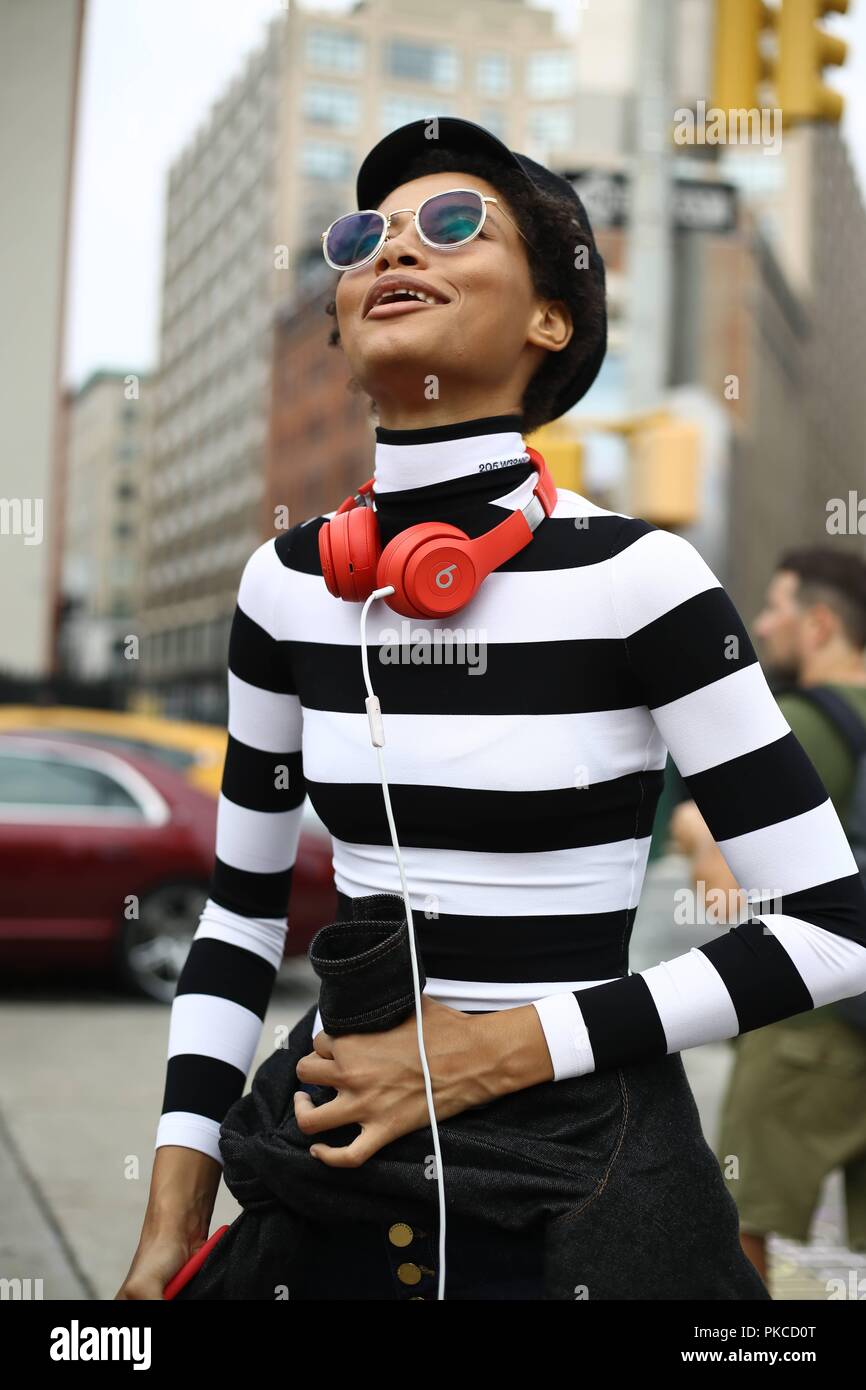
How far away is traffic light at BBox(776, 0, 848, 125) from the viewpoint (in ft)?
21.7

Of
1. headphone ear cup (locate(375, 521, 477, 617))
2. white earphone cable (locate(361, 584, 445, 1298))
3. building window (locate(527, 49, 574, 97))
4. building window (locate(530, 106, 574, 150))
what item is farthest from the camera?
building window (locate(527, 49, 574, 97))

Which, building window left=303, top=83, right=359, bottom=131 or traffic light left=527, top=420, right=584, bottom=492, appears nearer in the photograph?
traffic light left=527, top=420, right=584, bottom=492

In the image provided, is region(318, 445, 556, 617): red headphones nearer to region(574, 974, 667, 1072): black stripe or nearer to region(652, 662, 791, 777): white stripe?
region(652, 662, 791, 777): white stripe

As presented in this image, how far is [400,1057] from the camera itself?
1.58 metres

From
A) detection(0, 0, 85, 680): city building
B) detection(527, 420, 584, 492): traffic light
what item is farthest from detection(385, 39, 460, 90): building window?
detection(527, 420, 584, 492): traffic light

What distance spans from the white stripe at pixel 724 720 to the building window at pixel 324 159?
82.8 meters

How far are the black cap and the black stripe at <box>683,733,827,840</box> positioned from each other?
0.63 m

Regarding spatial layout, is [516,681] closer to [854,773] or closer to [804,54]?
[854,773]

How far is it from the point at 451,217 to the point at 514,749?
64cm

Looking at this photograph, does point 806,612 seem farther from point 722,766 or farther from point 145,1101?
point 145,1101

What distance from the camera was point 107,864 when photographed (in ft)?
30.5

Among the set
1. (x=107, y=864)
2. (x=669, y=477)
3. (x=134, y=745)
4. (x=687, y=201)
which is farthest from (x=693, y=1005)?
(x=134, y=745)

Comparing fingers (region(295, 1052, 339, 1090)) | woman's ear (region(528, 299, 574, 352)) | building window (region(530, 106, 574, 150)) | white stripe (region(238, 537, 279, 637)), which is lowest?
fingers (region(295, 1052, 339, 1090))
